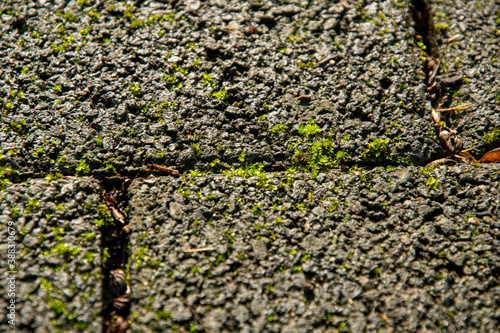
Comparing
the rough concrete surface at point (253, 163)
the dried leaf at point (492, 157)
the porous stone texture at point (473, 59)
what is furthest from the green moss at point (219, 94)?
the dried leaf at point (492, 157)

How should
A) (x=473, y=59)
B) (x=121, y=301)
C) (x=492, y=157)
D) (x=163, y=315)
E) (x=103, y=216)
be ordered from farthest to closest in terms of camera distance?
(x=473, y=59), (x=492, y=157), (x=103, y=216), (x=121, y=301), (x=163, y=315)

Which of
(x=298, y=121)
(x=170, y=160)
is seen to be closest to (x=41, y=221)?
(x=170, y=160)

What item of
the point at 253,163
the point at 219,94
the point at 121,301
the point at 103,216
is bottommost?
the point at 121,301

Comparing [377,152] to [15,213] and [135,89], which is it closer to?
[135,89]

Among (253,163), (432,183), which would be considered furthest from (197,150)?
(432,183)

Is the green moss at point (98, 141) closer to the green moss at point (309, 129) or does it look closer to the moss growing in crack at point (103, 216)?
the moss growing in crack at point (103, 216)

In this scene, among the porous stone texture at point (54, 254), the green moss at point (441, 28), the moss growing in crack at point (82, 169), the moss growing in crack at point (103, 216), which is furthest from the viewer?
the green moss at point (441, 28)

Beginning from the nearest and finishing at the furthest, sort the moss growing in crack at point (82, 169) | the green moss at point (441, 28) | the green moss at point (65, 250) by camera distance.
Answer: the green moss at point (65, 250), the moss growing in crack at point (82, 169), the green moss at point (441, 28)

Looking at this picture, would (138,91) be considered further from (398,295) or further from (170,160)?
(398,295)
